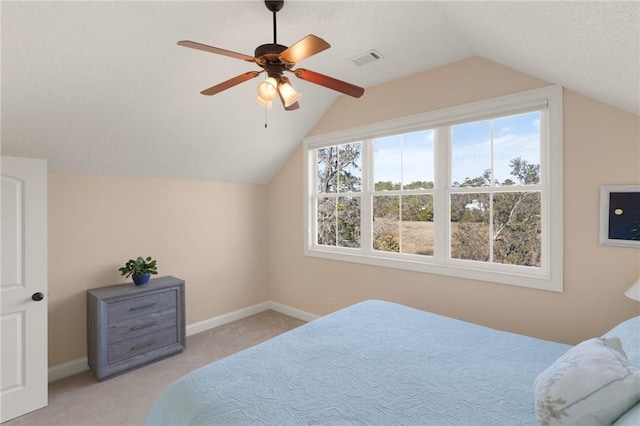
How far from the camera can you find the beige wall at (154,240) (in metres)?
2.86

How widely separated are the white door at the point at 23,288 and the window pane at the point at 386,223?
3.01 meters

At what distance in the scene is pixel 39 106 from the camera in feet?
7.61

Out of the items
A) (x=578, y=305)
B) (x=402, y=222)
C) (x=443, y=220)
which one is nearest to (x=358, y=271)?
(x=402, y=222)

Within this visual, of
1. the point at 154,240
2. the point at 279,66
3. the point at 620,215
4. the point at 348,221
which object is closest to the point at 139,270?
the point at 154,240

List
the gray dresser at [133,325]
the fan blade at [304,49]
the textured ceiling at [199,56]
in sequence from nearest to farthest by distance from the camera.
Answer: the fan blade at [304,49], the textured ceiling at [199,56], the gray dresser at [133,325]

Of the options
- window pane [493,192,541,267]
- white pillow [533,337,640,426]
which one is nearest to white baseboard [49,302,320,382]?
window pane [493,192,541,267]

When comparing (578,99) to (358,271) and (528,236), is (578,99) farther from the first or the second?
(358,271)

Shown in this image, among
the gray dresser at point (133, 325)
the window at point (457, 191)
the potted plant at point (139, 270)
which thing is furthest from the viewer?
the potted plant at point (139, 270)

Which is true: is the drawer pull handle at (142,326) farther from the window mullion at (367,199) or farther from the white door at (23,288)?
the window mullion at (367,199)

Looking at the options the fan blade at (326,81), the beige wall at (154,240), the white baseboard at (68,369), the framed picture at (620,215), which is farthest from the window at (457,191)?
the white baseboard at (68,369)

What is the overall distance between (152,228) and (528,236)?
12.1ft

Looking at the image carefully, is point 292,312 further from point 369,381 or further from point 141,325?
point 369,381

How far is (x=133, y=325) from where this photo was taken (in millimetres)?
2932

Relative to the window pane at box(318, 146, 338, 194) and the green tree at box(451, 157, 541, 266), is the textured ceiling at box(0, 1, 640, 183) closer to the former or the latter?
the green tree at box(451, 157, 541, 266)
